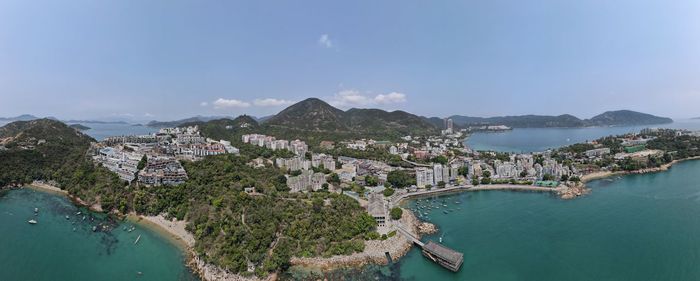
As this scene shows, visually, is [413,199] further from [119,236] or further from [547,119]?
[547,119]

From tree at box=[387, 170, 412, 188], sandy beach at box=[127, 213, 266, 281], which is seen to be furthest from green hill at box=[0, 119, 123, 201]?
tree at box=[387, 170, 412, 188]

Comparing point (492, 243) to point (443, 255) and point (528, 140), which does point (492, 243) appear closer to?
point (443, 255)

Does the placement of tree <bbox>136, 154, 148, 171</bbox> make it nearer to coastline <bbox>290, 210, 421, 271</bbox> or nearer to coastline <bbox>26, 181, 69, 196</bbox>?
coastline <bbox>26, 181, 69, 196</bbox>

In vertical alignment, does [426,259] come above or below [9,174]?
below

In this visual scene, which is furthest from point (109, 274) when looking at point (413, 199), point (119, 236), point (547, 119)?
point (547, 119)

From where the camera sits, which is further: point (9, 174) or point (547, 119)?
point (547, 119)

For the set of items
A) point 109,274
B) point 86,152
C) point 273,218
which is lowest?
point 109,274
